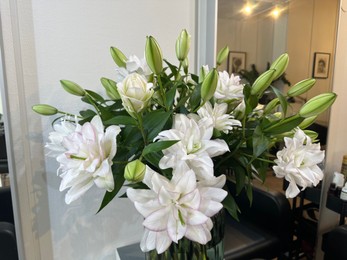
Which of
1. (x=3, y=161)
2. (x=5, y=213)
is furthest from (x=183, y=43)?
(x=5, y=213)

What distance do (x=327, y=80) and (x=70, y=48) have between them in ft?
4.93

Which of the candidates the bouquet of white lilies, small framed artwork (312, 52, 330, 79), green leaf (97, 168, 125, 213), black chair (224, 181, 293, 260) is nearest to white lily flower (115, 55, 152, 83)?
the bouquet of white lilies

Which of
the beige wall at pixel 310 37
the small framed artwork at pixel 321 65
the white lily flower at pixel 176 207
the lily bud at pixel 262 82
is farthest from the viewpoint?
the small framed artwork at pixel 321 65

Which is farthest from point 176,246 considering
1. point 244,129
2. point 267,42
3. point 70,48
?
point 267,42

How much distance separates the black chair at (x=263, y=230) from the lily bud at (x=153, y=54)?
1.02 metres

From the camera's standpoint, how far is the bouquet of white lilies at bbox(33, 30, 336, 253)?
44 centimetres

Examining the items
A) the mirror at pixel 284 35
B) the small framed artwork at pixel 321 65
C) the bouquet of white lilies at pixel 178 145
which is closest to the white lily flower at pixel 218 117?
the bouquet of white lilies at pixel 178 145

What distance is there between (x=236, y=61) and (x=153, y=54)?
82cm

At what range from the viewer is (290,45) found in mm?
1482

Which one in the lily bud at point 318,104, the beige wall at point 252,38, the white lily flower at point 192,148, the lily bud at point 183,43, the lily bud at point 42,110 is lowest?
the white lily flower at point 192,148

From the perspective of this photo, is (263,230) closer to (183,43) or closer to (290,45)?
(290,45)

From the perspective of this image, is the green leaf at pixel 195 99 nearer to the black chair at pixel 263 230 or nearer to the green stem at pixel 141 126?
the green stem at pixel 141 126

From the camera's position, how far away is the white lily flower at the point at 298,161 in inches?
20.0

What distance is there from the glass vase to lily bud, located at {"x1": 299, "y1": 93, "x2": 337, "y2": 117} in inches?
11.9
